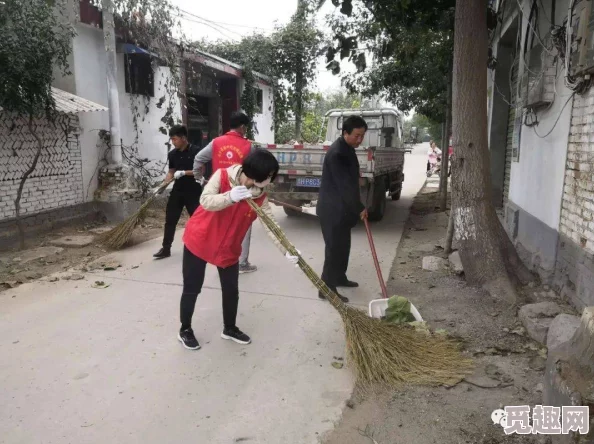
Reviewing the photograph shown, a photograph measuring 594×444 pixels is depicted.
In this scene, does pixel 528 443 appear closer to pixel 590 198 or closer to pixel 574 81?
pixel 590 198

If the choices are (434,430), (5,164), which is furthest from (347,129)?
(5,164)

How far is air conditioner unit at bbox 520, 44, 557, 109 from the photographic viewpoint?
4316 millimetres

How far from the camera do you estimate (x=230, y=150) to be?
4449 millimetres

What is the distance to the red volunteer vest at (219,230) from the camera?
2904 mm

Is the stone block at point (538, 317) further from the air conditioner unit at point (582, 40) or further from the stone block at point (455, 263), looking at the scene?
the air conditioner unit at point (582, 40)

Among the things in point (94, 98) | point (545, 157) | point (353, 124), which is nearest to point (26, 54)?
point (94, 98)

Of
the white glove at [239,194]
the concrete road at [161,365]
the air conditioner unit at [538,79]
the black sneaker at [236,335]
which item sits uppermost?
the air conditioner unit at [538,79]

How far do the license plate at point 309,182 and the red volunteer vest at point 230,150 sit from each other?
2596 mm

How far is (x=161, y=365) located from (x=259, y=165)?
141 centimetres

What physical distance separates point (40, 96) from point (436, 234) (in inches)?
218

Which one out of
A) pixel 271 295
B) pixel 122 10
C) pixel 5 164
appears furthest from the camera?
pixel 122 10

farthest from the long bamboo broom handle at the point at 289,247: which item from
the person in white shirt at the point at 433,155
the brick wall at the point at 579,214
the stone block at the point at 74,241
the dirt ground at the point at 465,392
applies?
the person in white shirt at the point at 433,155

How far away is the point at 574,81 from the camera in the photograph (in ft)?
12.1

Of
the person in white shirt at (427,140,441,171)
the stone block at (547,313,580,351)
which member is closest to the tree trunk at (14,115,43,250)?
the stone block at (547,313,580,351)
